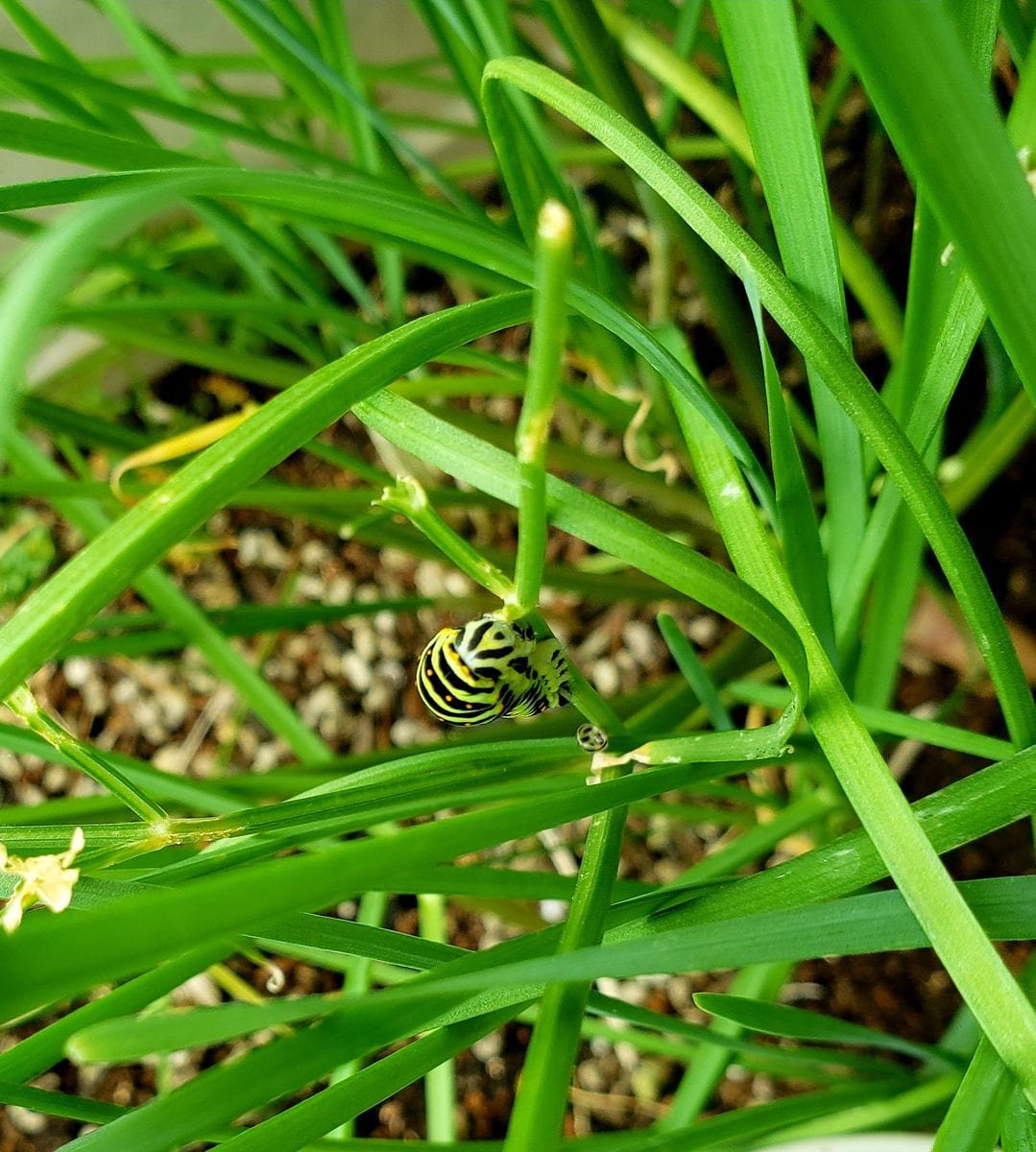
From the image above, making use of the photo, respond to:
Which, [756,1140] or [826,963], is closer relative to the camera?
[756,1140]

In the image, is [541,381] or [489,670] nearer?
[541,381]

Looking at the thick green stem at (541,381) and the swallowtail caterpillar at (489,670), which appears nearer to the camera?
the thick green stem at (541,381)

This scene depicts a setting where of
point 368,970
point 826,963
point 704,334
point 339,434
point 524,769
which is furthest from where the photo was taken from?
point 339,434

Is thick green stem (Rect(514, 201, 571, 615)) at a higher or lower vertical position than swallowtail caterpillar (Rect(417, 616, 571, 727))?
higher

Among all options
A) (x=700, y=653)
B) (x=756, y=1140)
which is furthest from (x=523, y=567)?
(x=700, y=653)

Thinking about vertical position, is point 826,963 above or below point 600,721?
below

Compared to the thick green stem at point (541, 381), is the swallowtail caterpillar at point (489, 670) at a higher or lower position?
lower

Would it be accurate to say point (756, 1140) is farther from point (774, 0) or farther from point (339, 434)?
point (339, 434)

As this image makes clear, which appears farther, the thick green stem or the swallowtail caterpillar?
the swallowtail caterpillar
